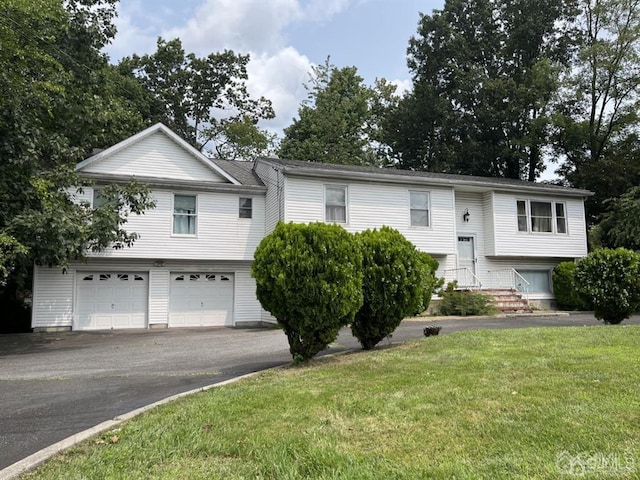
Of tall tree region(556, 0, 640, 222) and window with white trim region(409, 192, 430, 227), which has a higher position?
tall tree region(556, 0, 640, 222)

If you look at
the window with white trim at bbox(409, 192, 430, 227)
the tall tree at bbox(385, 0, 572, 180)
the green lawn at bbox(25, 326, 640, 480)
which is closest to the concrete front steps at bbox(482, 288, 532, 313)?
the window with white trim at bbox(409, 192, 430, 227)

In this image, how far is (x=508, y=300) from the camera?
1869cm

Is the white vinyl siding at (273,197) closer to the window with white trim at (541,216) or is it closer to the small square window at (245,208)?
the small square window at (245,208)

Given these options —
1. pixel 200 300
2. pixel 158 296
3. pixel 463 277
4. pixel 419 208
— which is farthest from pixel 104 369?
pixel 463 277

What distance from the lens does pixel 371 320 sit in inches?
341

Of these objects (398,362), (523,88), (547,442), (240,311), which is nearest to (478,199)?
(240,311)

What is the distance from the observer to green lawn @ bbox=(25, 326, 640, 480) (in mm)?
3271

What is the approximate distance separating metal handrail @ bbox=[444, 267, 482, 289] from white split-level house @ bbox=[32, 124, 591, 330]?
0.19ft

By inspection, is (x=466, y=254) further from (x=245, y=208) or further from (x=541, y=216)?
(x=245, y=208)

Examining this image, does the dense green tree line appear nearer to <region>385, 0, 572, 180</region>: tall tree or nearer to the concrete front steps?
<region>385, 0, 572, 180</region>: tall tree

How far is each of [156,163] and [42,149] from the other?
15.8 feet

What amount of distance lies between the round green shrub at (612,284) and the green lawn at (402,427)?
5.21 metres

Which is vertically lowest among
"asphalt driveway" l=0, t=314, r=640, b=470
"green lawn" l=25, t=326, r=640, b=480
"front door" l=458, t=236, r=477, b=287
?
"asphalt driveway" l=0, t=314, r=640, b=470

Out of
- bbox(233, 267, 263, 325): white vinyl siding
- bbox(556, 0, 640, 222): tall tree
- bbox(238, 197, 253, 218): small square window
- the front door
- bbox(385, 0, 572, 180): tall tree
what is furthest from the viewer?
bbox(385, 0, 572, 180): tall tree
